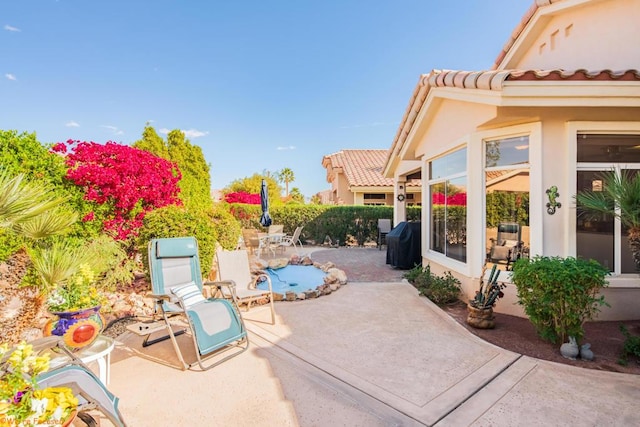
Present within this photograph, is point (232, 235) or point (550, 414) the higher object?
point (232, 235)

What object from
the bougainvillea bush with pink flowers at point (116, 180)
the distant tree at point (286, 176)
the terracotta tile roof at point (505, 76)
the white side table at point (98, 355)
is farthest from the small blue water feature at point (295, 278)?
the distant tree at point (286, 176)

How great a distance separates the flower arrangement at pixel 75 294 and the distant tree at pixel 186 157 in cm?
1081

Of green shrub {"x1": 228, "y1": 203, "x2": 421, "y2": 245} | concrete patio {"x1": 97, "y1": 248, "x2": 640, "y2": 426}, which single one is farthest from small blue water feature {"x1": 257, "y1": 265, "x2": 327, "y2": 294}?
green shrub {"x1": 228, "y1": 203, "x2": 421, "y2": 245}

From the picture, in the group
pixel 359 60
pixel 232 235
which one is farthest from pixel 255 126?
Result: pixel 232 235

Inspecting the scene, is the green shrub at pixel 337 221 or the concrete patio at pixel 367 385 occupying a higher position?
the green shrub at pixel 337 221

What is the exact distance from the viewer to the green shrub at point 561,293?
409 centimetres

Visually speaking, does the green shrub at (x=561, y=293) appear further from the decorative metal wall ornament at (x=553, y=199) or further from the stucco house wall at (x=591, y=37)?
the stucco house wall at (x=591, y=37)

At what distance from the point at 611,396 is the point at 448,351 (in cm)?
173

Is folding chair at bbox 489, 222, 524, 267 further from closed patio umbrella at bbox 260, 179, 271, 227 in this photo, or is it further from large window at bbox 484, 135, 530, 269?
closed patio umbrella at bbox 260, 179, 271, 227

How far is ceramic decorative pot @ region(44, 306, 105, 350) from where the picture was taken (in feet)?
10.5

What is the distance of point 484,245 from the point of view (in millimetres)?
6465

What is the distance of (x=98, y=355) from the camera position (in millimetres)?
3158

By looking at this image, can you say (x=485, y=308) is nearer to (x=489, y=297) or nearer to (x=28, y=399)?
(x=489, y=297)

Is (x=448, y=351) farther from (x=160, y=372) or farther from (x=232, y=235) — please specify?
(x=232, y=235)
